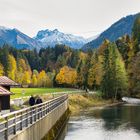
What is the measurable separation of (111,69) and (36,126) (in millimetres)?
83968

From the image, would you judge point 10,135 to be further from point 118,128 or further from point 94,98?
point 94,98

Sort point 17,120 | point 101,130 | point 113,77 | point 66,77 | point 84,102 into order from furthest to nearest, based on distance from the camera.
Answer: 1. point 66,77
2. point 113,77
3. point 84,102
4. point 101,130
5. point 17,120

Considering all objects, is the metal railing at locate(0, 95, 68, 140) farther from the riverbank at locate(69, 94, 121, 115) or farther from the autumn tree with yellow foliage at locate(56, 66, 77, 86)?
the autumn tree with yellow foliage at locate(56, 66, 77, 86)

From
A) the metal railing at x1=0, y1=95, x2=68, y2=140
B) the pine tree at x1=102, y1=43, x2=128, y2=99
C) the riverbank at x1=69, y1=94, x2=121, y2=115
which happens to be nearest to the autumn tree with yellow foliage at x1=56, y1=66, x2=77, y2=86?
the pine tree at x1=102, y1=43, x2=128, y2=99

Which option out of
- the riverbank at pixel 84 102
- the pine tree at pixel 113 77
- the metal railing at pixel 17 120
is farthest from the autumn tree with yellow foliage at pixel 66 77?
the metal railing at pixel 17 120

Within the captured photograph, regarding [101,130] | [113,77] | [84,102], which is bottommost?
[101,130]

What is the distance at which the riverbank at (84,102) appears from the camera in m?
88.8

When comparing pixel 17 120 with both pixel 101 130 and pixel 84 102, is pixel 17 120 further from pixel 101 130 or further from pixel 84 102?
pixel 84 102

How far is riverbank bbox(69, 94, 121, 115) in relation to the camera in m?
88.8

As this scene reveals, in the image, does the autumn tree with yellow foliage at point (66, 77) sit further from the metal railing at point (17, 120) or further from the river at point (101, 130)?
the metal railing at point (17, 120)

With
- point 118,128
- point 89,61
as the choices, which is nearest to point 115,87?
point 89,61

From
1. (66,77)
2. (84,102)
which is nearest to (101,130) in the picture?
(84,102)

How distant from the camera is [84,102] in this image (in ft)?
313

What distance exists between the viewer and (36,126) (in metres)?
29.0
